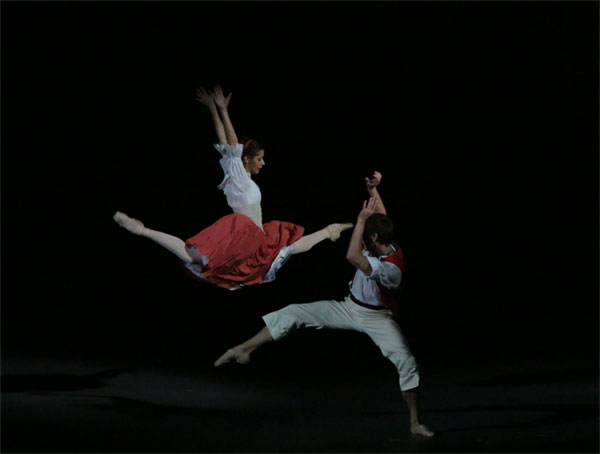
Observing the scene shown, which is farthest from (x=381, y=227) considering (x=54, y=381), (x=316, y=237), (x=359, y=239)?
(x=54, y=381)

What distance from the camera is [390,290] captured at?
6.32 m

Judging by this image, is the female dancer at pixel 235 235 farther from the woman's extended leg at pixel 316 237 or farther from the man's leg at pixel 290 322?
the man's leg at pixel 290 322

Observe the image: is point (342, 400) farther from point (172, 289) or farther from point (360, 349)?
point (172, 289)

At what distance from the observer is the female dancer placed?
570 centimetres

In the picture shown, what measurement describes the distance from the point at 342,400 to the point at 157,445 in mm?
1574

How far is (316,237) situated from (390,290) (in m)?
0.64

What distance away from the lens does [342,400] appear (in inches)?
295

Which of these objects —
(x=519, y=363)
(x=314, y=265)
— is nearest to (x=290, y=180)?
(x=314, y=265)

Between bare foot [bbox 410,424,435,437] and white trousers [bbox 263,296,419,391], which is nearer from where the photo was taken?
white trousers [bbox 263,296,419,391]

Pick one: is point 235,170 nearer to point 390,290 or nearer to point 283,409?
point 390,290

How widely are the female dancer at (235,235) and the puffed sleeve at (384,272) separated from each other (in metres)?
0.26

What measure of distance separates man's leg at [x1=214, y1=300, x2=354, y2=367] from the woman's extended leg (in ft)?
1.46

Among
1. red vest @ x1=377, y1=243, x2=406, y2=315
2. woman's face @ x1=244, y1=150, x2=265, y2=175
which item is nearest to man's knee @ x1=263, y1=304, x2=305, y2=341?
red vest @ x1=377, y1=243, x2=406, y2=315

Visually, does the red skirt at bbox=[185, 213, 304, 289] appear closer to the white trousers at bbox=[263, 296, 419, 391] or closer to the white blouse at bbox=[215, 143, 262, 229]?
the white blouse at bbox=[215, 143, 262, 229]
